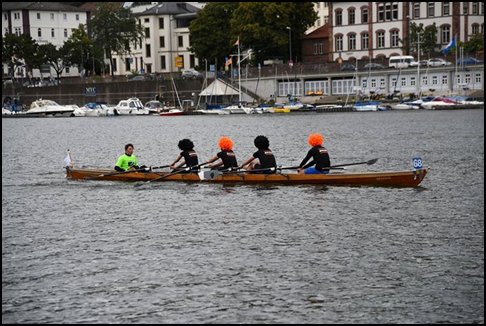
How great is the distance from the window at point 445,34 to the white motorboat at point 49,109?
55.5m

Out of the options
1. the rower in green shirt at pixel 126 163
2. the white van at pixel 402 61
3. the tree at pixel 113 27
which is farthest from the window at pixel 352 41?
the rower in green shirt at pixel 126 163

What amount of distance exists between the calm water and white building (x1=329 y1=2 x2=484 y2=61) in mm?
80367

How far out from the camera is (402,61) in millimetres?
119062

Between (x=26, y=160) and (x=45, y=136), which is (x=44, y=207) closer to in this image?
(x=26, y=160)

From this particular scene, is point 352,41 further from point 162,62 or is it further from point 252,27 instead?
point 162,62

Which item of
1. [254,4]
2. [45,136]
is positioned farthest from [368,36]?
[45,136]

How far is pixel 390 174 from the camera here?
109ft

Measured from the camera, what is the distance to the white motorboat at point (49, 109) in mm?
132500

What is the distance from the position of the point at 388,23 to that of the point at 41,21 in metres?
80.7

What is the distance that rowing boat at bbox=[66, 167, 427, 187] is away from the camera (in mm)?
33438

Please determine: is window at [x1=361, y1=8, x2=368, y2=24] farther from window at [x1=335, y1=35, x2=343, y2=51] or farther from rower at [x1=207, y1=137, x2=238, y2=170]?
rower at [x1=207, y1=137, x2=238, y2=170]

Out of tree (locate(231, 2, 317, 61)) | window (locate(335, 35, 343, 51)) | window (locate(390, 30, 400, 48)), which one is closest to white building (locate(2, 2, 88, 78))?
tree (locate(231, 2, 317, 61))

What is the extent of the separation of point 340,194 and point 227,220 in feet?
20.6

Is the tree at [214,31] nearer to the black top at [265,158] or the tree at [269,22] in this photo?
the tree at [269,22]
